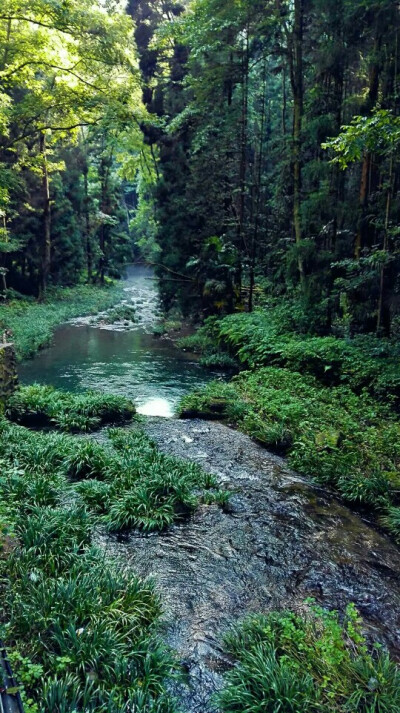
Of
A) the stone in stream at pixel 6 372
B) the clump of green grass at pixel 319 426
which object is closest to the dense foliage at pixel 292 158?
the clump of green grass at pixel 319 426

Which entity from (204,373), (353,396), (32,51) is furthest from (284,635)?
(32,51)

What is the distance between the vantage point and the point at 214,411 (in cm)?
1188

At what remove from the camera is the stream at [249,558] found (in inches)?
176

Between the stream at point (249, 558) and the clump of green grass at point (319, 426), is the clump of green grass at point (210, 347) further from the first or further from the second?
the stream at point (249, 558)

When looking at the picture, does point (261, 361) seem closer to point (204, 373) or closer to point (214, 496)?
point (204, 373)

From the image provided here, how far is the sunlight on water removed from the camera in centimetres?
1225

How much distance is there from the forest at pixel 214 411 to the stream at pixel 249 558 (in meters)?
0.03

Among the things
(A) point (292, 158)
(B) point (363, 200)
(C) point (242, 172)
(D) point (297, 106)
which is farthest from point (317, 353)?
(C) point (242, 172)

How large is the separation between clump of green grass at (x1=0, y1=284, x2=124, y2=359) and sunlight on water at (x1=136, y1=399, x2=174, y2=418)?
279 inches

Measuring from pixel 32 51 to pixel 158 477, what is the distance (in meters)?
14.2

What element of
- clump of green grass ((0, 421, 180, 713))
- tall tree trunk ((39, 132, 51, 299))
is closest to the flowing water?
tall tree trunk ((39, 132, 51, 299))

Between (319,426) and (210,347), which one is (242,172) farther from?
(319,426)

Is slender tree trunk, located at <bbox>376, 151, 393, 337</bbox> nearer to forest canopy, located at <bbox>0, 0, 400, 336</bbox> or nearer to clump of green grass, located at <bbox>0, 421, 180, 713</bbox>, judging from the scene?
forest canopy, located at <bbox>0, 0, 400, 336</bbox>

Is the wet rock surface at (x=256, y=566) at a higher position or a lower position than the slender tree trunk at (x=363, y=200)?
lower
